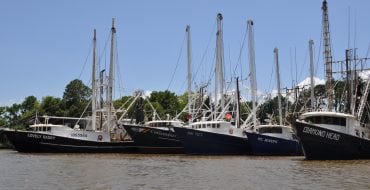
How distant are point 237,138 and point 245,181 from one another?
3165cm

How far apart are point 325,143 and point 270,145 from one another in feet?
45.3

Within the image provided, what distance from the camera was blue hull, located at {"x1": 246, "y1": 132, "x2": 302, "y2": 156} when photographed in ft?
182

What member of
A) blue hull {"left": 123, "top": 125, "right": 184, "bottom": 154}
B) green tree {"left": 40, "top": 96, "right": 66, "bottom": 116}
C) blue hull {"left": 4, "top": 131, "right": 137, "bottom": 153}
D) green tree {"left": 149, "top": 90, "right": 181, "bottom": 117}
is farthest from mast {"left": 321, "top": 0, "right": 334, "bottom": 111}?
green tree {"left": 40, "top": 96, "right": 66, "bottom": 116}

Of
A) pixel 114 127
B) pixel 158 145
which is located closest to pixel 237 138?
pixel 158 145

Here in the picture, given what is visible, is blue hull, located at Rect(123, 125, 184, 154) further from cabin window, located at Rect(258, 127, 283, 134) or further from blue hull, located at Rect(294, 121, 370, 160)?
blue hull, located at Rect(294, 121, 370, 160)

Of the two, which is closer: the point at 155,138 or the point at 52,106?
the point at 155,138

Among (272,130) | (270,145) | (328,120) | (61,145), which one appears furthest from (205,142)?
(61,145)

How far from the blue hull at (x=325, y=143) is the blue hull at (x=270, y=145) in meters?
12.0

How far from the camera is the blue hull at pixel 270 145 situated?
182ft

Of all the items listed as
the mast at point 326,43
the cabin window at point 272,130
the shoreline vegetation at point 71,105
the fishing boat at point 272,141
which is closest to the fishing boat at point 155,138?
the fishing boat at point 272,141

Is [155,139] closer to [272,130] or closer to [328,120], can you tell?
[272,130]

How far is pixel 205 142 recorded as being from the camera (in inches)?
2217

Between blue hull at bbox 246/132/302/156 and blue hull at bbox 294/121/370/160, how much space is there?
12.0 m

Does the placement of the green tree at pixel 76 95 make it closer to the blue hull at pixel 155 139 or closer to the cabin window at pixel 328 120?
the blue hull at pixel 155 139
